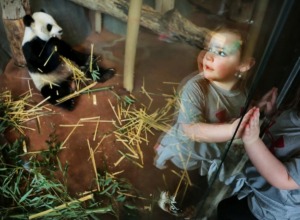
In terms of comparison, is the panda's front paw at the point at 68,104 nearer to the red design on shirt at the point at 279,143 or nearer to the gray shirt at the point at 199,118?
the gray shirt at the point at 199,118

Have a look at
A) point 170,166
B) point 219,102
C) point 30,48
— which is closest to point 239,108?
point 219,102

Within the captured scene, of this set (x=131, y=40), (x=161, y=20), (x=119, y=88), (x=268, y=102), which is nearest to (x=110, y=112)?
(x=119, y=88)

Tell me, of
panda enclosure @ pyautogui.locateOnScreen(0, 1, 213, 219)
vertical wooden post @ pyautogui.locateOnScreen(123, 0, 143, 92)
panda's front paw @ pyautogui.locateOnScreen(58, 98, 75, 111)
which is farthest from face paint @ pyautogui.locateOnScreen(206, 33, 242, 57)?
panda's front paw @ pyautogui.locateOnScreen(58, 98, 75, 111)

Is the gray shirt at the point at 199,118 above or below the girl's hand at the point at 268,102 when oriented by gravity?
below

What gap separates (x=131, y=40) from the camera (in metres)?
1.47

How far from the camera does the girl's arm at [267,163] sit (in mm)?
852

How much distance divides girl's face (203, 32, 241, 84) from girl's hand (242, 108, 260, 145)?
106 mm

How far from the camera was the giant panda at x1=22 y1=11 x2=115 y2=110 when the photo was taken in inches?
61.9

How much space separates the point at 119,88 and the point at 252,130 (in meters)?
0.95

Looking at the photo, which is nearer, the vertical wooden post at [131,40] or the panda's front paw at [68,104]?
the vertical wooden post at [131,40]

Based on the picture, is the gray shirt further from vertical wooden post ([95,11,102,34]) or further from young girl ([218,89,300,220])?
vertical wooden post ([95,11,102,34])

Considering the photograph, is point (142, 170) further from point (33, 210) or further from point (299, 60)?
point (299, 60)

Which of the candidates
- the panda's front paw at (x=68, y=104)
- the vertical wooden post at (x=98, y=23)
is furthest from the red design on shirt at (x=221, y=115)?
the vertical wooden post at (x=98, y=23)

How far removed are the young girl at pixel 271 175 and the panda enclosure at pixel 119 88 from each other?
0.17m
